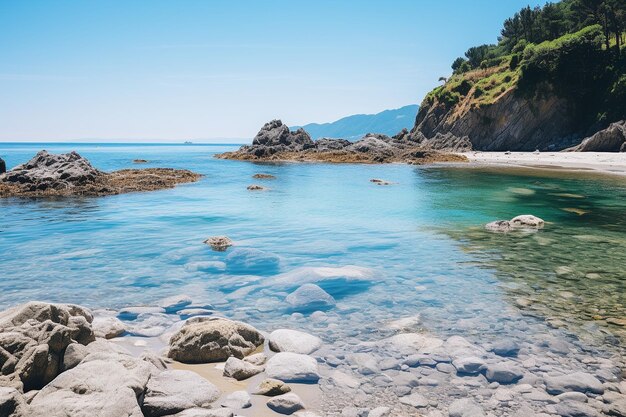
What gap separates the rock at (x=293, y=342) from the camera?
24.0 ft

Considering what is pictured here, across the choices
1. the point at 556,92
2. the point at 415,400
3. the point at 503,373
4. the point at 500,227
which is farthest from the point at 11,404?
the point at 556,92

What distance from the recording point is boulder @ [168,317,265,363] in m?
6.96

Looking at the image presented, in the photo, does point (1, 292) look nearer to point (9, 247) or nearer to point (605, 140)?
point (9, 247)

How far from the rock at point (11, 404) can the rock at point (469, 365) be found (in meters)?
5.37

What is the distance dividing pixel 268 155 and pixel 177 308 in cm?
7503

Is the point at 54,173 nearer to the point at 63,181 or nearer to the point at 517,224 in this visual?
the point at 63,181

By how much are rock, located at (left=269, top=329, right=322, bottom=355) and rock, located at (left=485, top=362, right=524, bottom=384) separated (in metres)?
2.62

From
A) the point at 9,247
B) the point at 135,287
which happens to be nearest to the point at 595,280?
the point at 135,287

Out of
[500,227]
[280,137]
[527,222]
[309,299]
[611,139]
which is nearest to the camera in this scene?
[309,299]

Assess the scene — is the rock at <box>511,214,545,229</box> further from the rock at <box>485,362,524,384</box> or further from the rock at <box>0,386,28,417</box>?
the rock at <box>0,386,28,417</box>

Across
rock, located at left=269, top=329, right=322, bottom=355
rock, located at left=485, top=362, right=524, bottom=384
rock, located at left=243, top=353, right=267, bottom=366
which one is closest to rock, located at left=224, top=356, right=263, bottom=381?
rock, located at left=243, top=353, right=267, bottom=366

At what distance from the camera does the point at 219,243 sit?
15883 millimetres

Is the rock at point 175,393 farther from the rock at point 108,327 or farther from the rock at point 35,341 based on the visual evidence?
the rock at point 108,327

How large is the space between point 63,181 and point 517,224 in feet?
98.1
